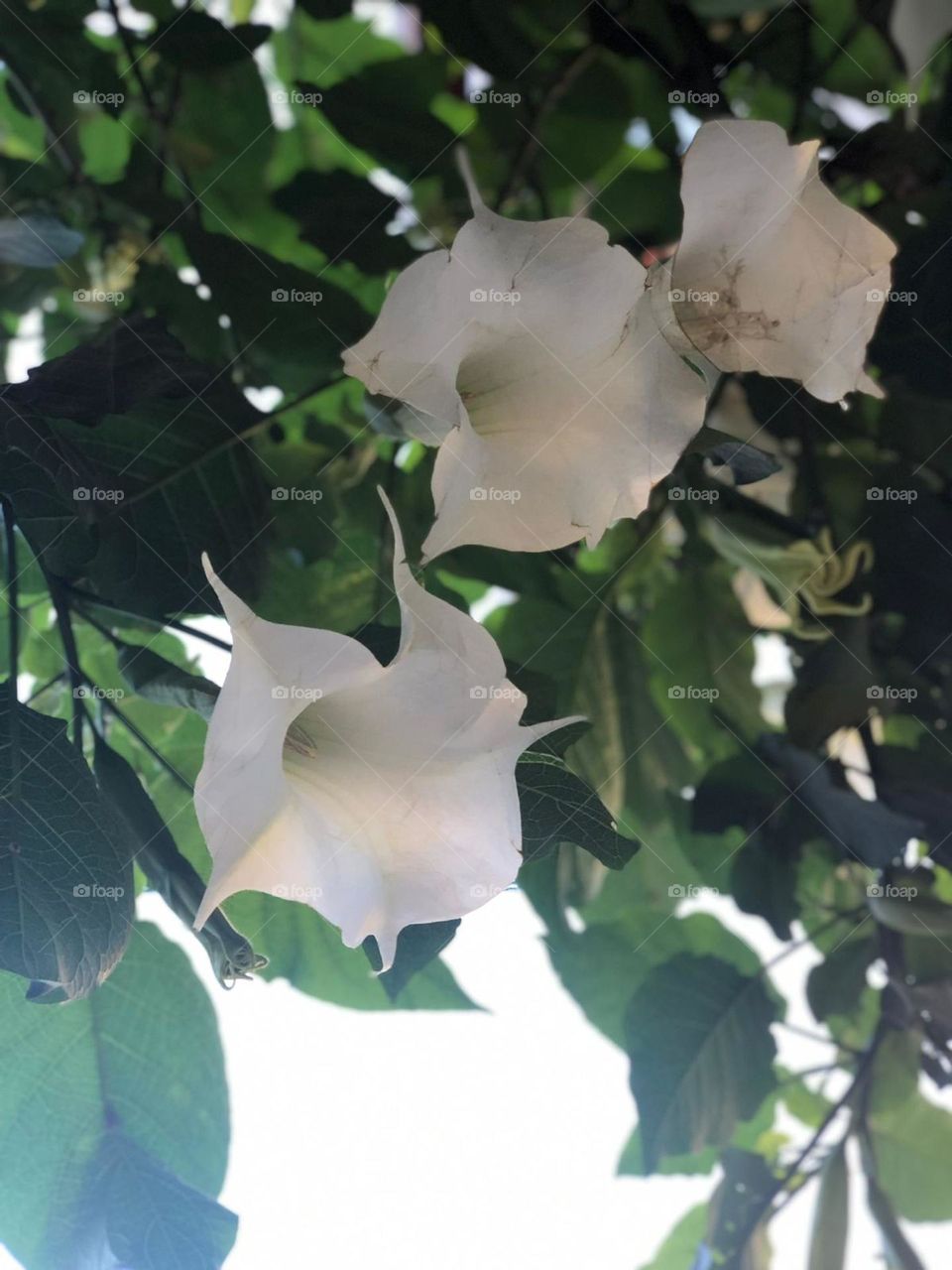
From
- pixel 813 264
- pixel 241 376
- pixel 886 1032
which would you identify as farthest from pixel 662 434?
pixel 886 1032

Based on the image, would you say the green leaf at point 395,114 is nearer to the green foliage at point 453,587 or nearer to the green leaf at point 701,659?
the green foliage at point 453,587

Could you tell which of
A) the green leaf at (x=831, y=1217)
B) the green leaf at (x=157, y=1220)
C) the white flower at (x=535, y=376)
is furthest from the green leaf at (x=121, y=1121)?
the green leaf at (x=831, y=1217)

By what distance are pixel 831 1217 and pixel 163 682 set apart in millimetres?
333

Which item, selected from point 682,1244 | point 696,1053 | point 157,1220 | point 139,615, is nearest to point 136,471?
point 139,615

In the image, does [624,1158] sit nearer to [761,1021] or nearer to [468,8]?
[761,1021]

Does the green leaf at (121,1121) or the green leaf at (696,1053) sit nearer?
the green leaf at (121,1121)

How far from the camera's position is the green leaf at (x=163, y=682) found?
0.17 metres

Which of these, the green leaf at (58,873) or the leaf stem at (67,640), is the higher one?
the leaf stem at (67,640)

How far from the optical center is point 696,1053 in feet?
1.18

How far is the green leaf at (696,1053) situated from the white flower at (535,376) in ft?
0.77

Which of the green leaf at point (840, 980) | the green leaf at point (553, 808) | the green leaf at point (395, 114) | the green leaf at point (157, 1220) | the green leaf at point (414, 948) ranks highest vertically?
the green leaf at point (395, 114)

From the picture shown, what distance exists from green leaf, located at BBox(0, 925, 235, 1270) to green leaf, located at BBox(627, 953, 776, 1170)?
147 mm

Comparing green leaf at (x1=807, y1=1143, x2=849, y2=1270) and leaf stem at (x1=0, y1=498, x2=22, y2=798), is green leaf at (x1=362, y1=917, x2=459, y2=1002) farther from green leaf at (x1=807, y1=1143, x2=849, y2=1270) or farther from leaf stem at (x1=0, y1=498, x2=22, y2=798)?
green leaf at (x1=807, y1=1143, x2=849, y2=1270)

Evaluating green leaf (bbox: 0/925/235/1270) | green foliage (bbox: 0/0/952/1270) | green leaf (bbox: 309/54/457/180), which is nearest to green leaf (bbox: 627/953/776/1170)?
green foliage (bbox: 0/0/952/1270)
